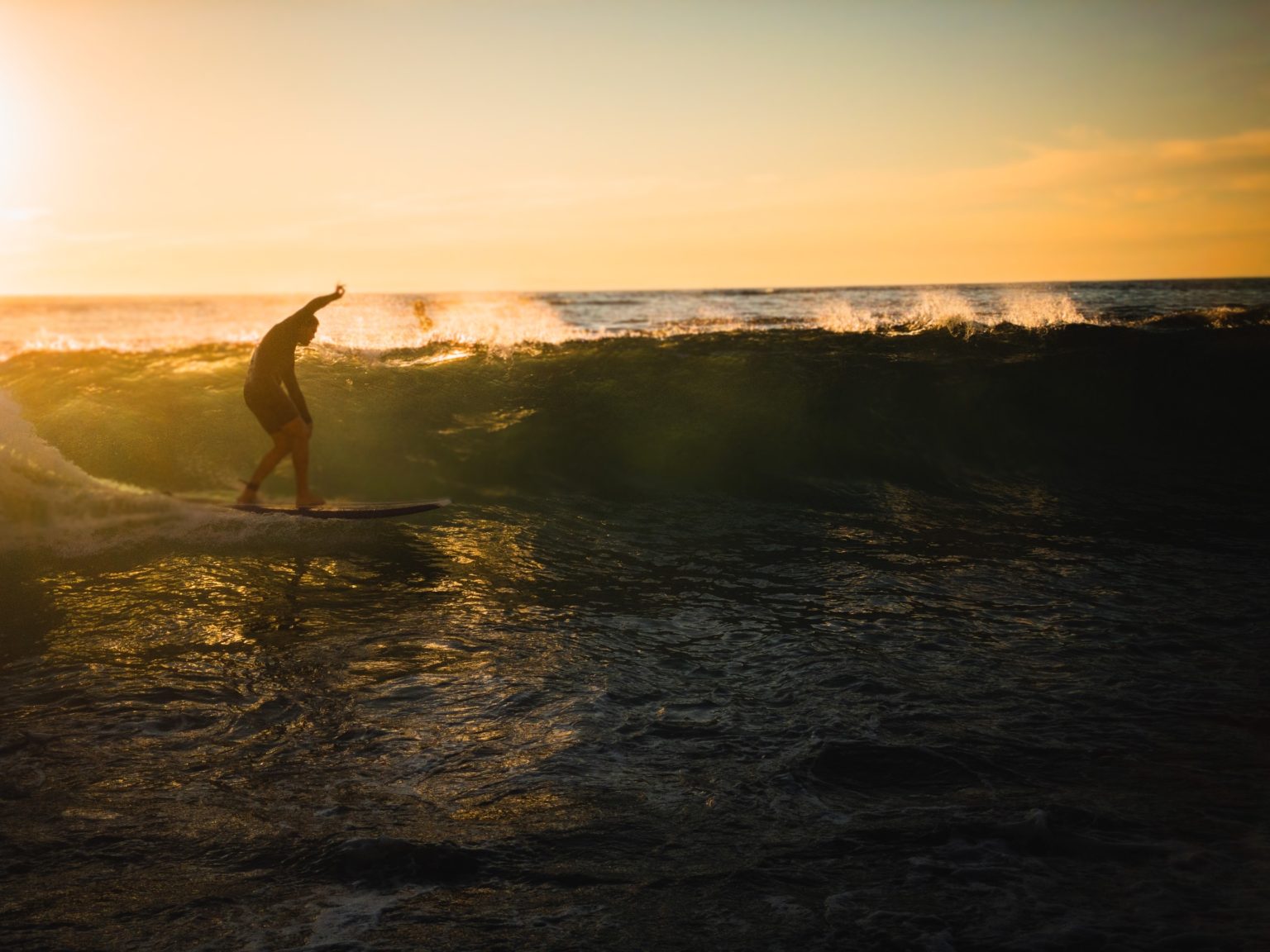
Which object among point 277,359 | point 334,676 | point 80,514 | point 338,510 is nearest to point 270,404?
point 277,359

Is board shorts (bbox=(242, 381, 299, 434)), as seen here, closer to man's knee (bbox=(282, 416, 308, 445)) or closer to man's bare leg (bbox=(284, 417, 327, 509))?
man's knee (bbox=(282, 416, 308, 445))

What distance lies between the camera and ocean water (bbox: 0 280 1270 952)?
12.7 ft

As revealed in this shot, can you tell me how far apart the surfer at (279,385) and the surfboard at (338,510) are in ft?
0.59

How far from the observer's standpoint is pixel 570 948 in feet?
11.6

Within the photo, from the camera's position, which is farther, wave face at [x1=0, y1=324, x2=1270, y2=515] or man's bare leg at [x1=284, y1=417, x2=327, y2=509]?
wave face at [x1=0, y1=324, x2=1270, y2=515]

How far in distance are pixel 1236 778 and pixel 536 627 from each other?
470 centimetres

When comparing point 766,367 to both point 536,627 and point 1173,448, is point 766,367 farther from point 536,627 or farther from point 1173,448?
point 536,627

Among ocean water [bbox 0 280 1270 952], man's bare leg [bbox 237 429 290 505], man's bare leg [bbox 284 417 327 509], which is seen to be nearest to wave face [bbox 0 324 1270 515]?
ocean water [bbox 0 280 1270 952]

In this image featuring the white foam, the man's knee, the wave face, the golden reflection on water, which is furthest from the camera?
the wave face

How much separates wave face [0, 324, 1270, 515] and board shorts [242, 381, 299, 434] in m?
2.80

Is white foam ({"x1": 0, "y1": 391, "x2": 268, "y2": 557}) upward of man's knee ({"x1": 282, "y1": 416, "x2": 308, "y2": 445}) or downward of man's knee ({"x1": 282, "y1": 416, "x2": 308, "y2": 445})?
downward

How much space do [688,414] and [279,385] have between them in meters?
7.47

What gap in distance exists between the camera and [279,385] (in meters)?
10.5

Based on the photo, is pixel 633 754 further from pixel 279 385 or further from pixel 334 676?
pixel 279 385
